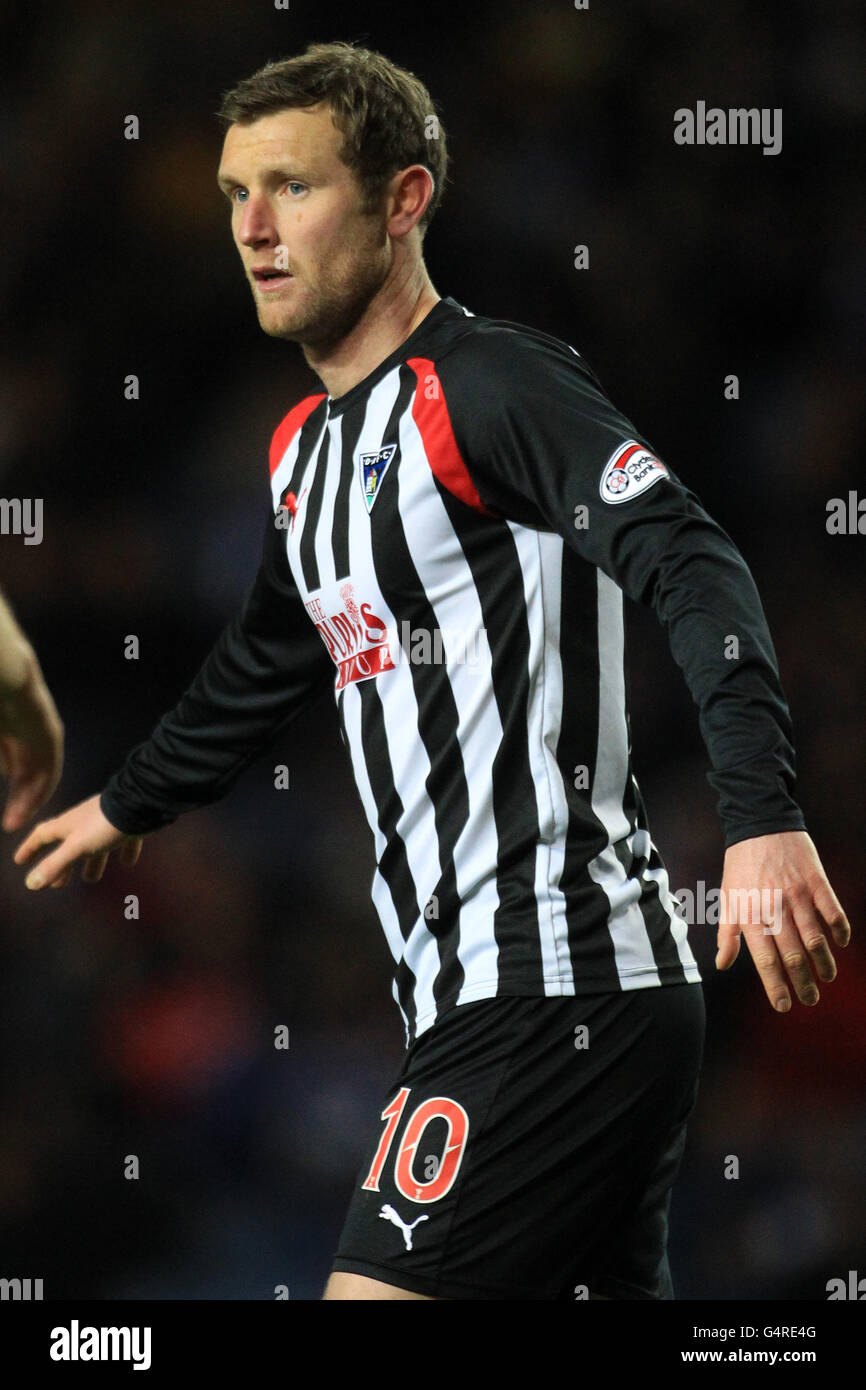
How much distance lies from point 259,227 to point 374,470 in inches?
17.8

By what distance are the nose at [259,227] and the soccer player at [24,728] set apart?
0.73m

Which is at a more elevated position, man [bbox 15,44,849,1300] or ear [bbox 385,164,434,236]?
ear [bbox 385,164,434,236]

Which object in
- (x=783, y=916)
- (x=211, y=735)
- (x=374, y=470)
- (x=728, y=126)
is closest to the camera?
(x=783, y=916)

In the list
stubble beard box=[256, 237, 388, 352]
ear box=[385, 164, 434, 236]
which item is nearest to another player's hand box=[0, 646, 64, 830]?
stubble beard box=[256, 237, 388, 352]

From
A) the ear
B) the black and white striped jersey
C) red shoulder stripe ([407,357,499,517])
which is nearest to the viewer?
the black and white striped jersey

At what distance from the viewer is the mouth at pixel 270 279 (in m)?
2.40

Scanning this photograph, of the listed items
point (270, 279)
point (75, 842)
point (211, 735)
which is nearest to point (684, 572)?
point (270, 279)

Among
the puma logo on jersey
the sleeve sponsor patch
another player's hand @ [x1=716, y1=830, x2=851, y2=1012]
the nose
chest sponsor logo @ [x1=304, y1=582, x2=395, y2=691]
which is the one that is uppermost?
the nose

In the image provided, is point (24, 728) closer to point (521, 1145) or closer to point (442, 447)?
point (442, 447)

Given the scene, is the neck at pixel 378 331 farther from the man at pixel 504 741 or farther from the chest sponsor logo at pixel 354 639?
the chest sponsor logo at pixel 354 639

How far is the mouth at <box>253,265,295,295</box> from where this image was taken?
2.40 meters

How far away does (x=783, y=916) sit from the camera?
1684 mm

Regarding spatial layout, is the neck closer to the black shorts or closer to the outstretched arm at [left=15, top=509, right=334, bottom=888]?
the outstretched arm at [left=15, top=509, right=334, bottom=888]

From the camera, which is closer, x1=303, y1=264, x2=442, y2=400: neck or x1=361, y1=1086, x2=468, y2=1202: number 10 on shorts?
x1=361, y1=1086, x2=468, y2=1202: number 10 on shorts
